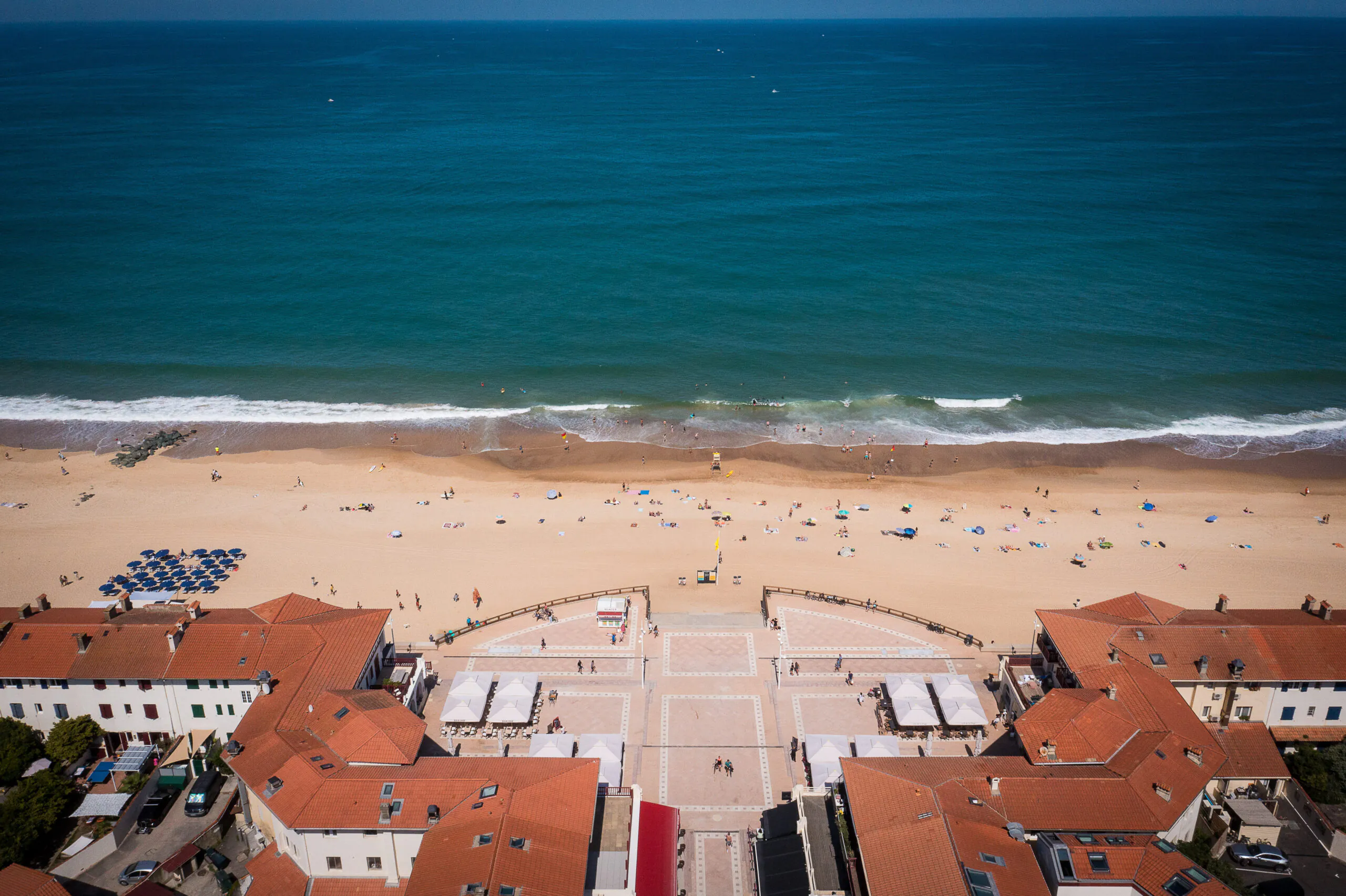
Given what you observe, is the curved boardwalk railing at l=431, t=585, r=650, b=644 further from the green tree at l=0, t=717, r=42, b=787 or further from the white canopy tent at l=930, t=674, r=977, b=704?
the green tree at l=0, t=717, r=42, b=787

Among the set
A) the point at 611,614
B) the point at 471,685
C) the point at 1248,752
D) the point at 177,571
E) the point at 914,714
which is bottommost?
the point at 471,685

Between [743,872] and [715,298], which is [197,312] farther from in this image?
[743,872]

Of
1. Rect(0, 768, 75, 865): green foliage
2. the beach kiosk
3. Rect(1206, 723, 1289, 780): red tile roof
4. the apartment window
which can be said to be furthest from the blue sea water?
the apartment window

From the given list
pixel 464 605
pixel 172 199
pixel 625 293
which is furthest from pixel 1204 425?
pixel 172 199

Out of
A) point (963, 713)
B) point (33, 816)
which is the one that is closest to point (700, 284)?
point (963, 713)

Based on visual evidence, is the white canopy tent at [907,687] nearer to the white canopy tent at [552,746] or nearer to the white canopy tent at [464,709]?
the white canopy tent at [552,746]

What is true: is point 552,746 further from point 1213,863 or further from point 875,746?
point 1213,863
